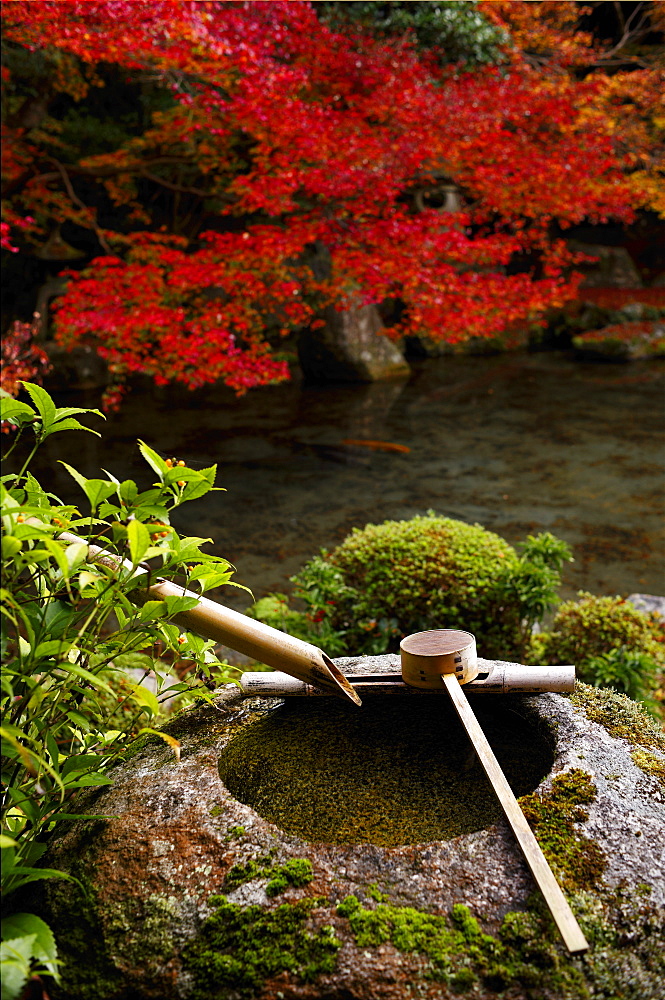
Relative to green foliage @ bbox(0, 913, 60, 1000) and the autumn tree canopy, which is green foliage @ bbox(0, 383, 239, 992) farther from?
the autumn tree canopy

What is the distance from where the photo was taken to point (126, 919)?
63.9 inches

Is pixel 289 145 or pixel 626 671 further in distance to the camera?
pixel 289 145

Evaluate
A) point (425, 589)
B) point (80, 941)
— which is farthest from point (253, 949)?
point (425, 589)

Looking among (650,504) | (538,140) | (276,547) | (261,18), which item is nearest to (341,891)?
(276,547)

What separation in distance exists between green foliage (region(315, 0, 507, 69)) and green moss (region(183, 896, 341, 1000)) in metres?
14.1

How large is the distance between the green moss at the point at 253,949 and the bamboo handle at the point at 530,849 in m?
0.43

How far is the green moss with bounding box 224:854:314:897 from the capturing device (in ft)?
5.34

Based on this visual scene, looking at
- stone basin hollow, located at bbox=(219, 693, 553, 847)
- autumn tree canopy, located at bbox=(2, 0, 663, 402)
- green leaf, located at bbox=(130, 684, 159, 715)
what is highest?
autumn tree canopy, located at bbox=(2, 0, 663, 402)

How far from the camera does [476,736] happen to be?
1819mm

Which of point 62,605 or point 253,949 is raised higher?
point 62,605

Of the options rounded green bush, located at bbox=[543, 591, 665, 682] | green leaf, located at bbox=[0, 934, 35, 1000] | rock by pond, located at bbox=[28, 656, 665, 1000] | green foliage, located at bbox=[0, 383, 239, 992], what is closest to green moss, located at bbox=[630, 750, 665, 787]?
rock by pond, located at bbox=[28, 656, 665, 1000]

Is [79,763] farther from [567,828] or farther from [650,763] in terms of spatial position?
[650,763]

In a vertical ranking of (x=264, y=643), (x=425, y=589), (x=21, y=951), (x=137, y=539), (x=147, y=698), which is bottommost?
(x=425, y=589)

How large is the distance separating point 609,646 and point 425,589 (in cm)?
119
